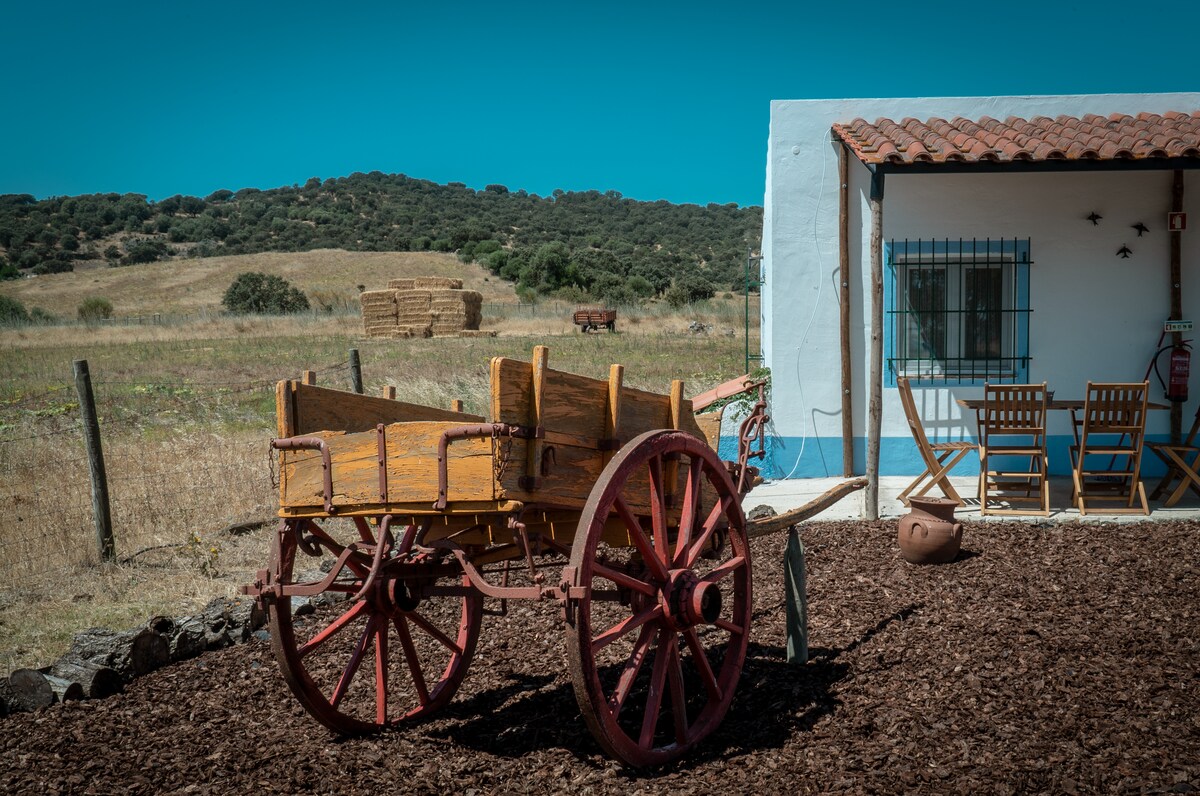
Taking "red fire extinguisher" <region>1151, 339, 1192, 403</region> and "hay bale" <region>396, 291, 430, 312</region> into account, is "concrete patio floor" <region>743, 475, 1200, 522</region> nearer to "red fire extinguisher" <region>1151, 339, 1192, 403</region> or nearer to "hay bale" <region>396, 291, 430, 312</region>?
"red fire extinguisher" <region>1151, 339, 1192, 403</region>

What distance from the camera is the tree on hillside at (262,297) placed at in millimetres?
38406

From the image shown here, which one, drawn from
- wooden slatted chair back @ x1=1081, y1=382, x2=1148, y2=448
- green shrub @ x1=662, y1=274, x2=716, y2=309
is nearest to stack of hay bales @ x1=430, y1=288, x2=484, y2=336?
green shrub @ x1=662, y1=274, x2=716, y2=309

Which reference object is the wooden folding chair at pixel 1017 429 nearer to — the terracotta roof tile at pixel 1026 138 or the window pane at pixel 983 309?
the window pane at pixel 983 309

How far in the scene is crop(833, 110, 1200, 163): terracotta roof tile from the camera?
815 centimetres

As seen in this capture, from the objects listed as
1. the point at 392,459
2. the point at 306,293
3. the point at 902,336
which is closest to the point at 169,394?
the point at 902,336

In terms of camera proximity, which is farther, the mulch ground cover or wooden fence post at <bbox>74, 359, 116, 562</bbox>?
wooden fence post at <bbox>74, 359, 116, 562</bbox>

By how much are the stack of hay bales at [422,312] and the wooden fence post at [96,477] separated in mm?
18200

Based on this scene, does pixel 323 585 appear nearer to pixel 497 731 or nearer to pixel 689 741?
pixel 497 731

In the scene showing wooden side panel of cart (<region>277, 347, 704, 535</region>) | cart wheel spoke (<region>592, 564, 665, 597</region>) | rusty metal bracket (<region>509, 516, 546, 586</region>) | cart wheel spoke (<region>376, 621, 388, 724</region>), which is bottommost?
cart wheel spoke (<region>376, 621, 388, 724</region>)

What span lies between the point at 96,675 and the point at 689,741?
2791 mm

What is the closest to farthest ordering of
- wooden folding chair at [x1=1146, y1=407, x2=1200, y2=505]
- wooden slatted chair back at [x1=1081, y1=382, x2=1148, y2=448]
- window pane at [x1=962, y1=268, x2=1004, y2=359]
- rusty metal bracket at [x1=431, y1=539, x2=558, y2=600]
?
1. rusty metal bracket at [x1=431, y1=539, x2=558, y2=600]
2. wooden slatted chair back at [x1=1081, y1=382, x2=1148, y2=448]
3. wooden folding chair at [x1=1146, y1=407, x2=1200, y2=505]
4. window pane at [x1=962, y1=268, x2=1004, y2=359]

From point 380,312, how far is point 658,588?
76.7ft

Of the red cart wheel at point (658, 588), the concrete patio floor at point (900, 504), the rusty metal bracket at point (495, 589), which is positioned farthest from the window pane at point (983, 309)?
the rusty metal bracket at point (495, 589)

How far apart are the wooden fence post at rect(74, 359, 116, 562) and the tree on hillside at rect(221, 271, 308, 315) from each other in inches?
1260
